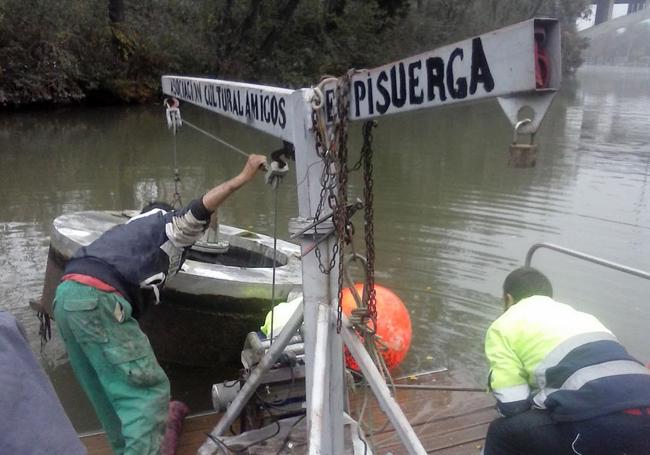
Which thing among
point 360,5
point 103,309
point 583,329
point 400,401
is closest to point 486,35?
point 583,329

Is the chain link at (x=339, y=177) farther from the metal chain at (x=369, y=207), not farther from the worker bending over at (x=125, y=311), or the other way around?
the worker bending over at (x=125, y=311)

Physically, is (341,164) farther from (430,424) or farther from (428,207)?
(428,207)

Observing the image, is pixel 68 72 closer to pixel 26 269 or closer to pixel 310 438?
pixel 26 269

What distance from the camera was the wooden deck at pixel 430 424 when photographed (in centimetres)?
382

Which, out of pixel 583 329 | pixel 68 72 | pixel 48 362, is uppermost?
pixel 68 72

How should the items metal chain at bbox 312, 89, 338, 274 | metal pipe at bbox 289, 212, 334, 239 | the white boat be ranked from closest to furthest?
1. metal chain at bbox 312, 89, 338, 274
2. metal pipe at bbox 289, 212, 334, 239
3. the white boat

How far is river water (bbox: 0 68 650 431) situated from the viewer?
6.65 m

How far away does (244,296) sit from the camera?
483 centimetres

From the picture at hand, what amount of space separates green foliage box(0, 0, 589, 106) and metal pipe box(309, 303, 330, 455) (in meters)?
21.4

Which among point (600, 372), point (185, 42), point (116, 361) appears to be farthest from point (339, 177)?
point (185, 42)

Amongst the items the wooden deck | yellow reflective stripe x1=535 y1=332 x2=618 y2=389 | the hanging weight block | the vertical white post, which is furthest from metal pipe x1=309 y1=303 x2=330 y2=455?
the wooden deck

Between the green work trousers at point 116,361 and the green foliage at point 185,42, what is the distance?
20337mm

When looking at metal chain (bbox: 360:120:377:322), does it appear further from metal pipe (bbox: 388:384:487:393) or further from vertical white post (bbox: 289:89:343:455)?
metal pipe (bbox: 388:384:487:393)

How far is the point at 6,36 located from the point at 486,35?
22832mm
